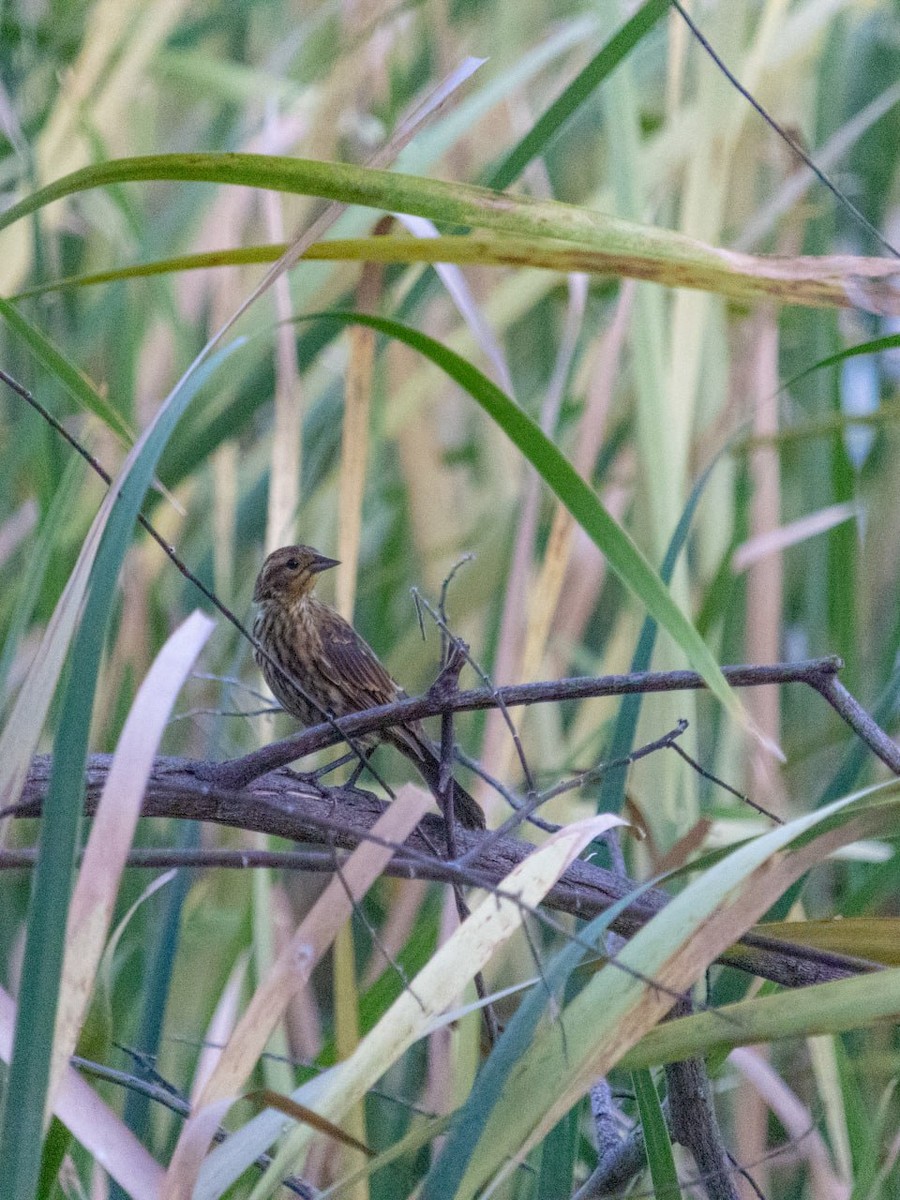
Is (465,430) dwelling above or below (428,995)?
above

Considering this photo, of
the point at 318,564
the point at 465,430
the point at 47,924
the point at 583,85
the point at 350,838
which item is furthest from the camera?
the point at 465,430

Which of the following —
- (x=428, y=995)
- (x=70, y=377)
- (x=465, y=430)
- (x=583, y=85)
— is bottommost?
(x=428, y=995)

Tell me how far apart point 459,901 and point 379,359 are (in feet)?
4.44

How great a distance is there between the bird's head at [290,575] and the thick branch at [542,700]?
1388mm

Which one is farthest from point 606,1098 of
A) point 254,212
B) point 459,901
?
point 254,212

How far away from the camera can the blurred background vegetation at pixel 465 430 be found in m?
2.17

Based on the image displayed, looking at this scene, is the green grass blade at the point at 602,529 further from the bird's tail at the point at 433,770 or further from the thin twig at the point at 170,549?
the bird's tail at the point at 433,770

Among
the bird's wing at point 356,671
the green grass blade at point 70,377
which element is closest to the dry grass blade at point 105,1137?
the green grass blade at point 70,377

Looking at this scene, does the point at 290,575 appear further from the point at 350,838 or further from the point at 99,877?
the point at 99,877

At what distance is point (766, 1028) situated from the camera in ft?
3.93

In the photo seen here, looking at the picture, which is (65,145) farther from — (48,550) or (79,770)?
(79,770)

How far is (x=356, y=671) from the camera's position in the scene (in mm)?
2609

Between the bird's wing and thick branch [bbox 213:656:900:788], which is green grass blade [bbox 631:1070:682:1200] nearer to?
thick branch [bbox 213:656:900:788]

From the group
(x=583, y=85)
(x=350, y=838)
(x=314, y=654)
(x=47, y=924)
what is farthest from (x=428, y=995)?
(x=314, y=654)
